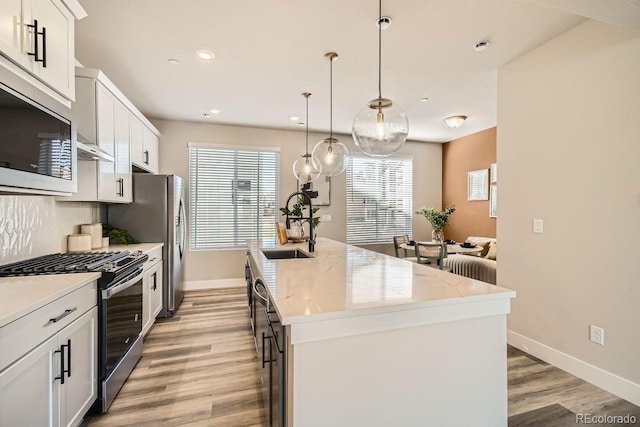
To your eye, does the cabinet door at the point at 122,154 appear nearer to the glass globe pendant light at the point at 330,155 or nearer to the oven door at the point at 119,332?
the oven door at the point at 119,332

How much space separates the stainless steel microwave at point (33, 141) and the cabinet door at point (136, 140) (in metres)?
1.65

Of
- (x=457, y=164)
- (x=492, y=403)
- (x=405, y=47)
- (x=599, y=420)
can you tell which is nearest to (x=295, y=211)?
(x=405, y=47)

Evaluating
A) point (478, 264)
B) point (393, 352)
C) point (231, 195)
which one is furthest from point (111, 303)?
point (478, 264)

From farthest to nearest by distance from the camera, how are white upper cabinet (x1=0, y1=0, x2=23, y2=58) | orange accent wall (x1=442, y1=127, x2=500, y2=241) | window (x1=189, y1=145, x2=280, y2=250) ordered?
orange accent wall (x1=442, y1=127, x2=500, y2=241) < window (x1=189, y1=145, x2=280, y2=250) < white upper cabinet (x1=0, y1=0, x2=23, y2=58)

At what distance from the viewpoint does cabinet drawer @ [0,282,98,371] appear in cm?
115

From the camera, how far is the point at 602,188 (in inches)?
84.6

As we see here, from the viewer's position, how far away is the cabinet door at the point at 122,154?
3.01 metres

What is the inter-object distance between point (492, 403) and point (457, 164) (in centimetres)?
518

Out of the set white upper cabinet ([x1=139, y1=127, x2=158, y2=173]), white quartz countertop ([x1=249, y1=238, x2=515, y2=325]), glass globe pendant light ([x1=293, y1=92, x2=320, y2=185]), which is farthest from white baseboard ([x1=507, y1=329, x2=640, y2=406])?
white upper cabinet ([x1=139, y1=127, x2=158, y2=173])

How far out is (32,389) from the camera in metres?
1.30

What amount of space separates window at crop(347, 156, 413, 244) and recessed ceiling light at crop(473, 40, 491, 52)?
3209 mm

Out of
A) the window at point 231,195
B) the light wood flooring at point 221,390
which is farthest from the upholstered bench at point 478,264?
the window at point 231,195

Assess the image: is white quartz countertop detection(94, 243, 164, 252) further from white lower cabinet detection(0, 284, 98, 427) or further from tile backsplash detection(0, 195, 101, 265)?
white lower cabinet detection(0, 284, 98, 427)

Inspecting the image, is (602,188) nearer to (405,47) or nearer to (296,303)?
(405,47)
